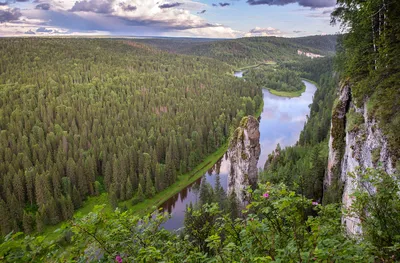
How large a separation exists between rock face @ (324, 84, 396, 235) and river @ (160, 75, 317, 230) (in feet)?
59.0

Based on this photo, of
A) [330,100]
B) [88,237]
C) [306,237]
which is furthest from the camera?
[330,100]

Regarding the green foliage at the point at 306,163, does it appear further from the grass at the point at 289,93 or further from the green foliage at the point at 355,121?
the grass at the point at 289,93

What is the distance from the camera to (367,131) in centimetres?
1655

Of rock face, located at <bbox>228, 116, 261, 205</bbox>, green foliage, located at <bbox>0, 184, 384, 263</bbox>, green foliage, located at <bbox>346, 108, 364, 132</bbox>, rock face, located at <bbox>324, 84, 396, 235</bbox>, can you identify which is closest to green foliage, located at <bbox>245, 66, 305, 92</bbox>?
rock face, located at <bbox>228, 116, 261, 205</bbox>

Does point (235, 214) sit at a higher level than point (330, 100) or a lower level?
lower

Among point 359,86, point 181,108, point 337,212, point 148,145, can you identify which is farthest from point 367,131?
point 181,108

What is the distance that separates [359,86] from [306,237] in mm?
15745

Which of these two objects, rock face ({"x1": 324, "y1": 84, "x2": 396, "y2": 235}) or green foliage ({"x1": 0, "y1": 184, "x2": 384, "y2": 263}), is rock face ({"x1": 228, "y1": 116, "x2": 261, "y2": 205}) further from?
green foliage ({"x1": 0, "y1": 184, "x2": 384, "y2": 263})

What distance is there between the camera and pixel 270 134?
277 feet

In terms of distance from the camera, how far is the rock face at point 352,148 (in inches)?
530

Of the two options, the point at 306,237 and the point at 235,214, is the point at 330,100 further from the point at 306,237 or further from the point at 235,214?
the point at 306,237

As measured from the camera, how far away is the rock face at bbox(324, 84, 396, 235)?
13.5 meters

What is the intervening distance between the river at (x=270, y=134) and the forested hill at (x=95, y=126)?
475 centimetres

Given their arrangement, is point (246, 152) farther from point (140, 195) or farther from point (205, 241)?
point (205, 241)
